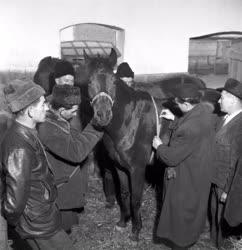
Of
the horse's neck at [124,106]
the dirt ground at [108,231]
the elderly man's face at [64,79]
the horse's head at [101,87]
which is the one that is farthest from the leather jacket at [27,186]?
the elderly man's face at [64,79]

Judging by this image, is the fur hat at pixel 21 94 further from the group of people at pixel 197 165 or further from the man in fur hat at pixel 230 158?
the man in fur hat at pixel 230 158

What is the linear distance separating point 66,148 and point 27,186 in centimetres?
68

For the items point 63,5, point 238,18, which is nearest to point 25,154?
point 63,5

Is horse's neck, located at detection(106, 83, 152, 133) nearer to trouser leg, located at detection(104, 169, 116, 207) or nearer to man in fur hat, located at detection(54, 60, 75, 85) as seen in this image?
man in fur hat, located at detection(54, 60, 75, 85)

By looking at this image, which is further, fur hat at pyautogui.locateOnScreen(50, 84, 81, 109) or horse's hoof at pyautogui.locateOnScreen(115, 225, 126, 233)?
horse's hoof at pyautogui.locateOnScreen(115, 225, 126, 233)

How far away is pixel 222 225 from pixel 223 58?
223 inches

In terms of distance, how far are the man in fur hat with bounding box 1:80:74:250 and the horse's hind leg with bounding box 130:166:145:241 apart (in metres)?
1.77

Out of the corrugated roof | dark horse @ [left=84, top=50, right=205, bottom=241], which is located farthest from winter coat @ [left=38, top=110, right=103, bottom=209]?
the corrugated roof

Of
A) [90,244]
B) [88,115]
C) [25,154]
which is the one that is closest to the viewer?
[25,154]

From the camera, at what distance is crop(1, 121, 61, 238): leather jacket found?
2469mm

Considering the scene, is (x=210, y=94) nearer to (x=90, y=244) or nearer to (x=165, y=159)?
(x=165, y=159)

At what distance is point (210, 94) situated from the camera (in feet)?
16.6

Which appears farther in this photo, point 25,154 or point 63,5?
point 63,5

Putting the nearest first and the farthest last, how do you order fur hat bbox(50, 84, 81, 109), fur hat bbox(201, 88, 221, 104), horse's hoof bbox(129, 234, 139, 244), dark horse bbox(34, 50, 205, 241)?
fur hat bbox(50, 84, 81, 109)
dark horse bbox(34, 50, 205, 241)
horse's hoof bbox(129, 234, 139, 244)
fur hat bbox(201, 88, 221, 104)
